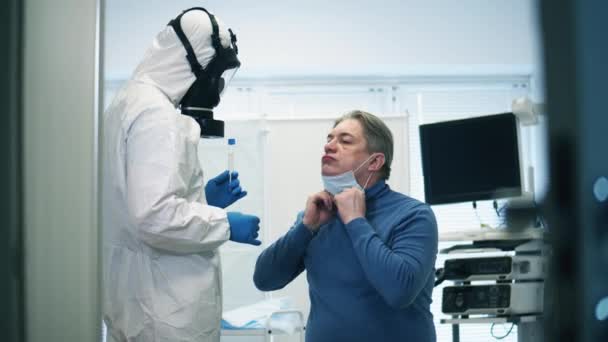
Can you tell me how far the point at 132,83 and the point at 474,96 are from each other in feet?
12.0

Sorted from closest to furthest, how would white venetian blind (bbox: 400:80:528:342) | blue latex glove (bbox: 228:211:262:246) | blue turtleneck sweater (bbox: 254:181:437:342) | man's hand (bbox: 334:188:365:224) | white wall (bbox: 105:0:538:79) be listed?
blue turtleneck sweater (bbox: 254:181:437:342)
man's hand (bbox: 334:188:365:224)
blue latex glove (bbox: 228:211:262:246)
white wall (bbox: 105:0:538:79)
white venetian blind (bbox: 400:80:528:342)

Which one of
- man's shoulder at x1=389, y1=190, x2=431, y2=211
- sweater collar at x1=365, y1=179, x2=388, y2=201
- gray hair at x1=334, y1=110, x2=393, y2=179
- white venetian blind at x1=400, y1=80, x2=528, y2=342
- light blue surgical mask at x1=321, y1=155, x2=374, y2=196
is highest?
white venetian blind at x1=400, y1=80, x2=528, y2=342

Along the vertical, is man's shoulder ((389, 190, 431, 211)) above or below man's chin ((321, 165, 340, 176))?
below

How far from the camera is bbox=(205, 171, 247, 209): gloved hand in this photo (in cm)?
227

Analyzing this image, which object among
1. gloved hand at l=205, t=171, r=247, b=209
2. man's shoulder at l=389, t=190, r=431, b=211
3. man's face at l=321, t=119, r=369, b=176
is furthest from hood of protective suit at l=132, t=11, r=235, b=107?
man's shoulder at l=389, t=190, r=431, b=211

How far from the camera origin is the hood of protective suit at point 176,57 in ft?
6.58

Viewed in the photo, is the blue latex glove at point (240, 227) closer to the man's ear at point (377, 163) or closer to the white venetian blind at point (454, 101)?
the man's ear at point (377, 163)

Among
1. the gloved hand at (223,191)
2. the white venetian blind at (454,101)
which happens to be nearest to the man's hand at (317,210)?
the gloved hand at (223,191)

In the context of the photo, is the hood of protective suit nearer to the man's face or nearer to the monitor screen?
the man's face

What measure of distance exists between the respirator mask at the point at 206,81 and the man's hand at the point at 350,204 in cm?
51

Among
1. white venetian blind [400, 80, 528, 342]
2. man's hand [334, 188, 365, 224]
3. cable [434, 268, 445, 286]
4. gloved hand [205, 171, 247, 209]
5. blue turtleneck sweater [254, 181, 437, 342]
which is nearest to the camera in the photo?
blue turtleneck sweater [254, 181, 437, 342]

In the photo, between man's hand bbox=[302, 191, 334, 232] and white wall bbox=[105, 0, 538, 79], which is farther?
white wall bbox=[105, 0, 538, 79]

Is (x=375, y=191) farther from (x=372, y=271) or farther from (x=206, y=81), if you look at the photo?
(x=206, y=81)

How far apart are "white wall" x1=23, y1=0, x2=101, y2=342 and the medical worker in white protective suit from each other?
129cm
